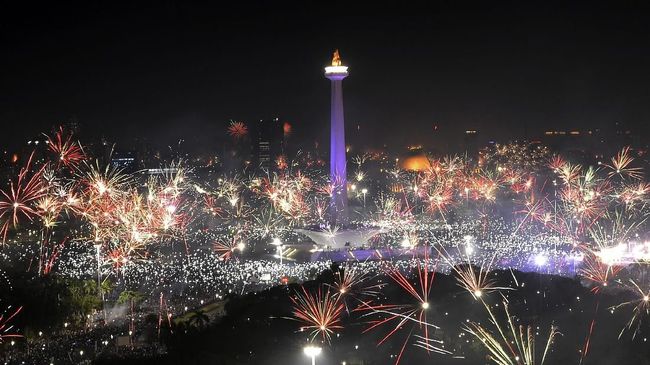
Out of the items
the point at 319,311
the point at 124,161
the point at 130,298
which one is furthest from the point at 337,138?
the point at 124,161

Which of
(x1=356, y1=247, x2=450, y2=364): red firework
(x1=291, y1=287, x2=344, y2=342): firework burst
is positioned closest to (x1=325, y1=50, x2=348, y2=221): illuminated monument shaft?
(x1=356, y1=247, x2=450, y2=364): red firework

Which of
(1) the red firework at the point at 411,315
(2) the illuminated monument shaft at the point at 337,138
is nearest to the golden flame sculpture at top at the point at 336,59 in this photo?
(2) the illuminated monument shaft at the point at 337,138

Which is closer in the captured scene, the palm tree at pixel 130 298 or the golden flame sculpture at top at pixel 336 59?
the palm tree at pixel 130 298

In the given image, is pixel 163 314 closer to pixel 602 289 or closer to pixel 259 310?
pixel 259 310

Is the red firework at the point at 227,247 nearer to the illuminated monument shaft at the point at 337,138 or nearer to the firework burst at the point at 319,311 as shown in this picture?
the illuminated monument shaft at the point at 337,138

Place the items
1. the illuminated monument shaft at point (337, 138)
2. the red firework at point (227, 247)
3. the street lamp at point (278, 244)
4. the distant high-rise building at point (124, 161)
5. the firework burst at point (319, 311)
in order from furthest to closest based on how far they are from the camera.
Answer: the distant high-rise building at point (124, 161) < the illuminated monument shaft at point (337, 138) < the red firework at point (227, 247) < the street lamp at point (278, 244) < the firework burst at point (319, 311)

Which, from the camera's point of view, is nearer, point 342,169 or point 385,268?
point 385,268

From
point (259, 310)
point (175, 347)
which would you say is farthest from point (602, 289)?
point (175, 347)

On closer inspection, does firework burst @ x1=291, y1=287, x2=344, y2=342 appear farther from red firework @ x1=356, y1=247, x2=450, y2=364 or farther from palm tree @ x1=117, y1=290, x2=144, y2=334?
palm tree @ x1=117, y1=290, x2=144, y2=334
